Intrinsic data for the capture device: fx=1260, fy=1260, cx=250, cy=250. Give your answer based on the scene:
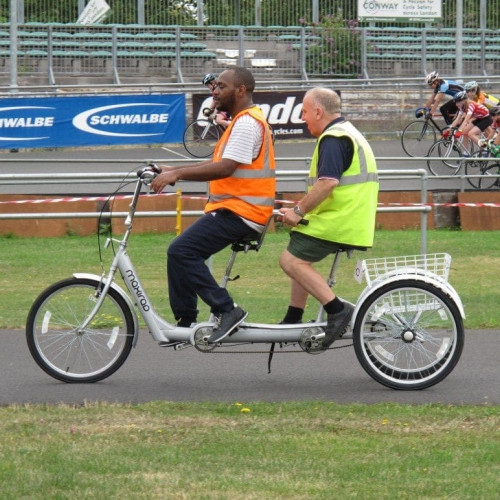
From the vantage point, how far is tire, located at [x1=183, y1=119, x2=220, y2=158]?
2561 centimetres

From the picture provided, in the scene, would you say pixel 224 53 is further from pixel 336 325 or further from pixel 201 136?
pixel 336 325

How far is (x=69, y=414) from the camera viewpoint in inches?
264

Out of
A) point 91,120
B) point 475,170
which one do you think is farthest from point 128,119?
point 475,170

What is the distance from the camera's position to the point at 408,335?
7.48 meters

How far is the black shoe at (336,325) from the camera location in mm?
7422

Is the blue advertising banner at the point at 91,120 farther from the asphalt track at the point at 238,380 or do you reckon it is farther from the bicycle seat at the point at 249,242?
the bicycle seat at the point at 249,242

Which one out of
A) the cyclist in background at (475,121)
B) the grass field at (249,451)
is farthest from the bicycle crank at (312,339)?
the cyclist in background at (475,121)

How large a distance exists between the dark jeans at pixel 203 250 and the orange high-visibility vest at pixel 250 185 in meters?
0.07

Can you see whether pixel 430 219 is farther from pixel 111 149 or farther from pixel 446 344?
pixel 446 344

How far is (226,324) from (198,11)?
2827cm

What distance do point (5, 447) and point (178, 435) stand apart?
0.84 meters

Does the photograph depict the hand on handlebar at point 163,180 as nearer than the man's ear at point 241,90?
Yes

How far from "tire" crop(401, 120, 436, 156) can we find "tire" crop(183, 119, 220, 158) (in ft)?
12.5

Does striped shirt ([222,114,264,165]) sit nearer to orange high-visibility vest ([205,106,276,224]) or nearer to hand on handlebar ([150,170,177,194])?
orange high-visibility vest ([205,106,276,224])
